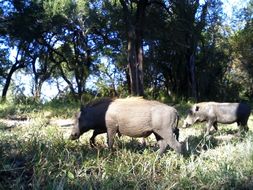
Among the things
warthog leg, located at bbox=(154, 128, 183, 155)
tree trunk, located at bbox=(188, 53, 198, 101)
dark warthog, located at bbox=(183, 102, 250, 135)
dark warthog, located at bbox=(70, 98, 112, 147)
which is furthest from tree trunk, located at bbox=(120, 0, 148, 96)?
warthog leg, located at bbox=(154, 128, 183, 155)

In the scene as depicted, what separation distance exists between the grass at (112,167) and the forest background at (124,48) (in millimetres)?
16746

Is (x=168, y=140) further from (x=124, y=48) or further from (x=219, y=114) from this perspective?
(x=124, y=48)

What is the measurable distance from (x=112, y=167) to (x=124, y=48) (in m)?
28.6

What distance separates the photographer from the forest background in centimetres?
2762

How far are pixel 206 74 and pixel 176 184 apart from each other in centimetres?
2668

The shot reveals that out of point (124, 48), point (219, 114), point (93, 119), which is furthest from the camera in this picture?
point (124, 48)

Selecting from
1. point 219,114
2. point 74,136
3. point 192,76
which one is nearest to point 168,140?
point 74,136

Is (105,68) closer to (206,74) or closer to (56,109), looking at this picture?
(206,74)

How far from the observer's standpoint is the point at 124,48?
34562mm

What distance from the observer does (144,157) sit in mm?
7016

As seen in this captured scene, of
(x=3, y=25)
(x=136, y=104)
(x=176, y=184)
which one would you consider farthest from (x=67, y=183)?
(x=3, y=25)

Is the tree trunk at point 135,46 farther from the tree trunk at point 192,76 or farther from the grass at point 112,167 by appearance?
the grass at point 112,167

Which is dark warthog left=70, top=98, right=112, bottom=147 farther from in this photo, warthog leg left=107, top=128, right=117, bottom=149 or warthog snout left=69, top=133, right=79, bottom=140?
warthog leg left=107, top=128, right=117, bottom=149

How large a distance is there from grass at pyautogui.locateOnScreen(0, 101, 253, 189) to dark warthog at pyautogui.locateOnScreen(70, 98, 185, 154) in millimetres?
283
